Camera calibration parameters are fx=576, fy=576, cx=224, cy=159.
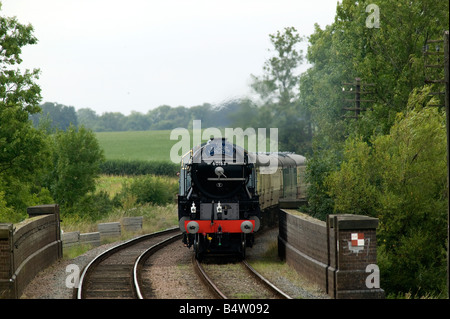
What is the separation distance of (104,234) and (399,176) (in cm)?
1289

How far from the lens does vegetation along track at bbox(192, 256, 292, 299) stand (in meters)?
12.7

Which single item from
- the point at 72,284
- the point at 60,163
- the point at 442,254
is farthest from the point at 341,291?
the point at 60,163

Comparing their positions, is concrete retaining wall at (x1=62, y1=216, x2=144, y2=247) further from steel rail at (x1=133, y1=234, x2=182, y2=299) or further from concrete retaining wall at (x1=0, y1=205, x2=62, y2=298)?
steel rail at (x1=133, y1=234, x2=182, y2=299)

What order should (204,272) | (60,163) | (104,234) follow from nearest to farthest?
(204,272) → (104,234) → (60,163)

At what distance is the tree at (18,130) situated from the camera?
2783cm

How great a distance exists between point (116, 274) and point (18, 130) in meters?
14.6

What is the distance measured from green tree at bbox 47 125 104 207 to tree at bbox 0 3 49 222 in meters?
5.93

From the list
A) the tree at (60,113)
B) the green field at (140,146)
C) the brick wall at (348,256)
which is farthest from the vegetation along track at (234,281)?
the tree at (60,113)

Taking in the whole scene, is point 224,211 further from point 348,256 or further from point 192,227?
point 348,256

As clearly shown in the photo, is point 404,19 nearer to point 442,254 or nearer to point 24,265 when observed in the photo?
point 442,254

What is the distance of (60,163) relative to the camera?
37.2 m

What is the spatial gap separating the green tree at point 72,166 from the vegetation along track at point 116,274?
16.4 metres
